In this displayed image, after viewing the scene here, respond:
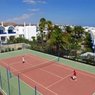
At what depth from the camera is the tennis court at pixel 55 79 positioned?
12.4 m

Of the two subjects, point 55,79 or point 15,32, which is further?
point 15,32

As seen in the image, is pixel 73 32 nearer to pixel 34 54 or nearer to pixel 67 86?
pixel 34 54

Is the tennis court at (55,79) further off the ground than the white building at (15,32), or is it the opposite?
the white building at (15,32)

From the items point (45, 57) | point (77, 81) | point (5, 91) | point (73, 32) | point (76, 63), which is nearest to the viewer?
point (5, 91)

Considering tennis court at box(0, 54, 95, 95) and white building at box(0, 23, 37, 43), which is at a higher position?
white building at box(0, 23, 37, 43)

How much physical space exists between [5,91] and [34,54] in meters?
13.4

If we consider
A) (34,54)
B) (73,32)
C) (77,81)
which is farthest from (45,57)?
(73,32)

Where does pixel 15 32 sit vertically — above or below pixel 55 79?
above

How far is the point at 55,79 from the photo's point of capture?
14867mm

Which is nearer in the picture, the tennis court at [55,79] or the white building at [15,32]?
the tennis court at [55,79]

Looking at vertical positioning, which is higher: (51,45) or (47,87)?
(51,45)

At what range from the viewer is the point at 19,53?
2652 cm

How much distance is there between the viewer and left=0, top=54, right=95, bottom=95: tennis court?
1235 centimetres

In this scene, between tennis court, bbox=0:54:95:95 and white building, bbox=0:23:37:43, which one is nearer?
tennis court, bbox=0:54:95:95
